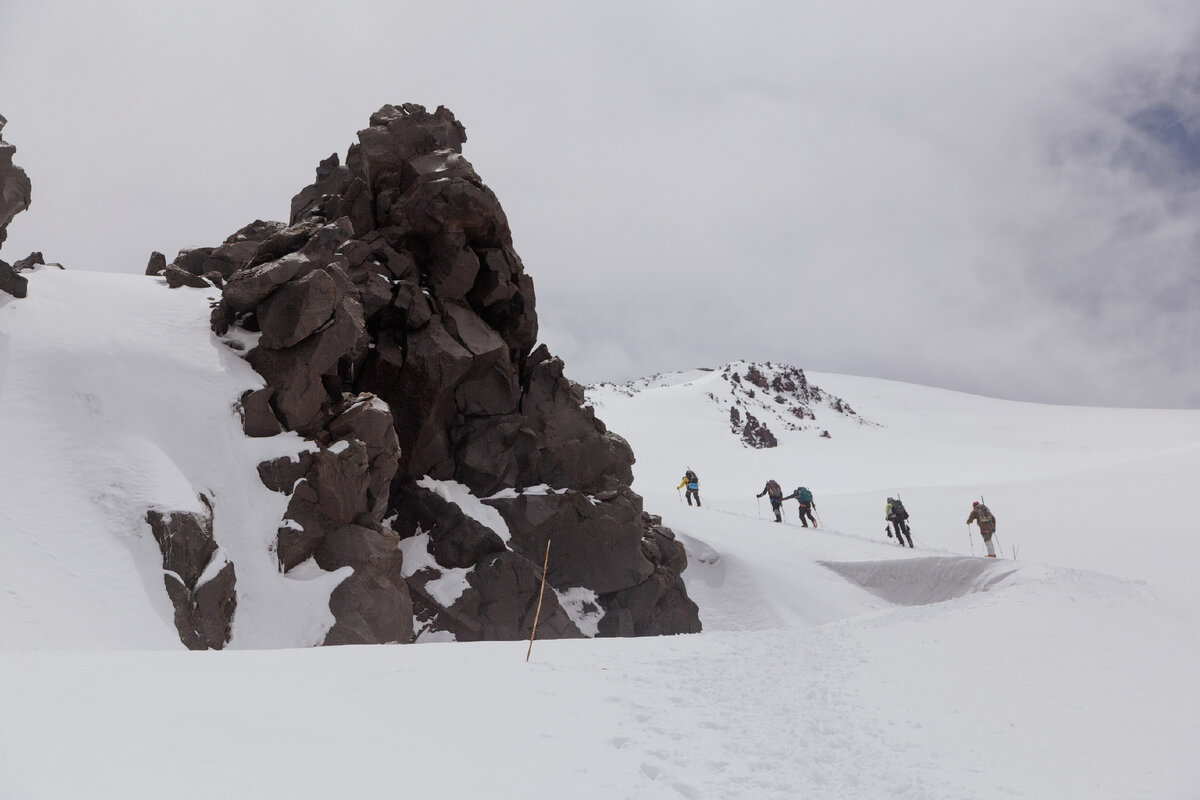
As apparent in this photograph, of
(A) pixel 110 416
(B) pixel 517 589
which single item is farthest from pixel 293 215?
(B) pixel 517 589

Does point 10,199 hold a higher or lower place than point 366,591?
higher

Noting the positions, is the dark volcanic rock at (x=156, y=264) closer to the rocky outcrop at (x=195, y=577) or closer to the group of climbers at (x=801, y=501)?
the rocky outcrop at (x=195, y=577)

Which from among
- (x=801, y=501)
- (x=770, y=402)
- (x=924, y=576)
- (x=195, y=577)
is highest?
(x=770, y=402)

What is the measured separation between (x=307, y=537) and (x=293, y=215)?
1851 cm

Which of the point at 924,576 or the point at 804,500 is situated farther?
the point at 804,500

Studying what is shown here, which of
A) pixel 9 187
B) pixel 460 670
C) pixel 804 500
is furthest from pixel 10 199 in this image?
pixel 804 500

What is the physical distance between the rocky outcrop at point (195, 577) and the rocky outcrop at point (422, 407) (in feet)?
6.81

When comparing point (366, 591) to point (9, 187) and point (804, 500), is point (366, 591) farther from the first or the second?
point (804, 500)

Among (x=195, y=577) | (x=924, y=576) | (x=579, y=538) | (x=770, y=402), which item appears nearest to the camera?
(x=195, y=577)

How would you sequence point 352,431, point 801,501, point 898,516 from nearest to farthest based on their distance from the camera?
point 352,431 → point 898,516 → point 801,501

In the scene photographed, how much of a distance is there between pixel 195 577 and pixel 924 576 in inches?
1067

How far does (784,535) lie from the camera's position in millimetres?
36156

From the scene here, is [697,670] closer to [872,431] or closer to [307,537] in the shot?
[307,537]

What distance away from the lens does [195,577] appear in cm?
1484
